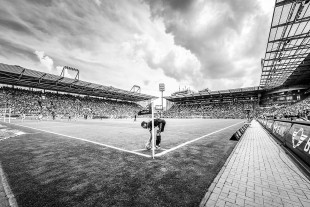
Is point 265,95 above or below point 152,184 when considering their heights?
above

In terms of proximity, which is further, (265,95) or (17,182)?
(265,95)

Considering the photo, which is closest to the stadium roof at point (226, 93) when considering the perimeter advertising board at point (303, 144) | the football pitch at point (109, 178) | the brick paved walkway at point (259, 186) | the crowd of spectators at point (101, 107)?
the crowd of spectators at point (101, 107)

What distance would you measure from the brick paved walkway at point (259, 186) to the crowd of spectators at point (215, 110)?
56344mm

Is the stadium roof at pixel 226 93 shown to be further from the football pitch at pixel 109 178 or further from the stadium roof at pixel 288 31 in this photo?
the football pitch at pixel 109 178

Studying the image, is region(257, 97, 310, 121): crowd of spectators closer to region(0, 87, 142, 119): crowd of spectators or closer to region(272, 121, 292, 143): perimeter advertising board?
region(272, 121, 292, 143): perimeter advertising board

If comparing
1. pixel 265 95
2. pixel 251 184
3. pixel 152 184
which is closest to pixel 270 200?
pixel 251 184

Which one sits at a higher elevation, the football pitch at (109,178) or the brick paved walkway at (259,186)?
the football pitch at (109,178)

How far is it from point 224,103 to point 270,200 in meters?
71.5

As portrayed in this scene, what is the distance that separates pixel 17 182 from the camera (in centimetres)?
341

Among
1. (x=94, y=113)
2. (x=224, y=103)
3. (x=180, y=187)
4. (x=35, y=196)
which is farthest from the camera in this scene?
(x=224, y=103)

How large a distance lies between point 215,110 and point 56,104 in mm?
61960

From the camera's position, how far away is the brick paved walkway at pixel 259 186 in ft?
9.14

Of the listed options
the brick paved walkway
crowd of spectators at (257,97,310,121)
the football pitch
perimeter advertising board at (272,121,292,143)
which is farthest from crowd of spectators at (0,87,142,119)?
crowd of spectators at (257,97,310,121)

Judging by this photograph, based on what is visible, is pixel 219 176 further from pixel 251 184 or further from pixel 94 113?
pixel 94 113
